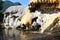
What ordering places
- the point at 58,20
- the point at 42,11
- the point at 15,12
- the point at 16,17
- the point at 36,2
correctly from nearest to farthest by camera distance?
the point at 58,20
the point at 42,11
the point at 36,2
the point at 16,17
the point at 15,12

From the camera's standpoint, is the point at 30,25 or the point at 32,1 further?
the point at 32,1

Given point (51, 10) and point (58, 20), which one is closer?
point (58, 20)

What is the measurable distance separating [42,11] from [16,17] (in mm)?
9798

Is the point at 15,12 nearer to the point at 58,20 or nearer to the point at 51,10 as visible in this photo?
the point at 51,10

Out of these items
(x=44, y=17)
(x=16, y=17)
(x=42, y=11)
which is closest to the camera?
(x=44, y=17)

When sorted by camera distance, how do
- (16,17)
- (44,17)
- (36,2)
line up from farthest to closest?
1. (16,17)
2. (36,2)
3. (44,17)

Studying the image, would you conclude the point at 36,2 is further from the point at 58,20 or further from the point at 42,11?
the point at 58,20

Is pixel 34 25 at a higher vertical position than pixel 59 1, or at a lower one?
lower

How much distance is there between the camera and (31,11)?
38.1m

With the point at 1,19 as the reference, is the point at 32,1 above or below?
above

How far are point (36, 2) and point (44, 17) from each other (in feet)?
21.3

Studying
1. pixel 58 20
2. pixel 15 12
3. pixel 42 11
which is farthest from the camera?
pixel 15 12

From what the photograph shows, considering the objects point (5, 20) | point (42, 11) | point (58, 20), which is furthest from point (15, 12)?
point (58, 20)

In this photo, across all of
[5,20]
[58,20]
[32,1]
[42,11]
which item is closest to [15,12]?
[5,20]
